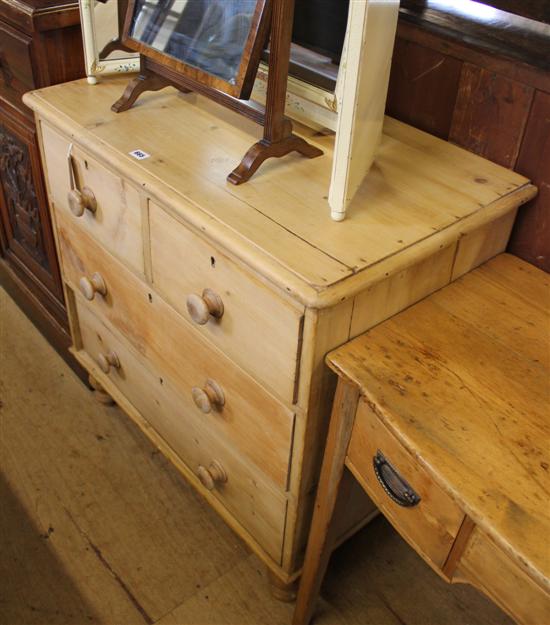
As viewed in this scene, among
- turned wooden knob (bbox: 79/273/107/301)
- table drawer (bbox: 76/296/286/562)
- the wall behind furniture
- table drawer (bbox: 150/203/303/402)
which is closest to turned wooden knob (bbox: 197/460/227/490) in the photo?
table drawer (bbox: 76/296/286/562)

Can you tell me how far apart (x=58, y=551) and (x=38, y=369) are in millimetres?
608

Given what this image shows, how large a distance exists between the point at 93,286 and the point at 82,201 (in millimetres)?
213

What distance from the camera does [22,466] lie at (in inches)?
66.5

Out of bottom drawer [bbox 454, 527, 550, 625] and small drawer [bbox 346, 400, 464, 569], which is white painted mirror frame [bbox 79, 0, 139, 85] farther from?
bottom drawer [bbox 454, 527, 550, 625]

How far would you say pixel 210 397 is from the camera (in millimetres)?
1227

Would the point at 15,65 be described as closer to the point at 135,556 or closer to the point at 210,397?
the point at 210,397

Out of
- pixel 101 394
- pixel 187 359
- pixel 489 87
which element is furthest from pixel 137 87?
pixel 101 394

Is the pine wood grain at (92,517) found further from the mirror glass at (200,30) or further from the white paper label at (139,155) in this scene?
the mirror glass at (200,30)

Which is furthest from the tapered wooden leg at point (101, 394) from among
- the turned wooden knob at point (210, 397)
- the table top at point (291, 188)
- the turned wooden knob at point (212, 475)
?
the table top at point (291, 188)

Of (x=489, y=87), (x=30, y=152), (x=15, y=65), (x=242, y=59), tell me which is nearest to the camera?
(x=242, y=59)

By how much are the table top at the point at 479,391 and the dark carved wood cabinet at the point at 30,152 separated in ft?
3.03

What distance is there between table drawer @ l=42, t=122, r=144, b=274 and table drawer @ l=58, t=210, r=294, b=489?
0.15ft

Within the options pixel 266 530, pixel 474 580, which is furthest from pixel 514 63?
pixel 266 530

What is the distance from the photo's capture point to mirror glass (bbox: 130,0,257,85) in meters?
1.08
